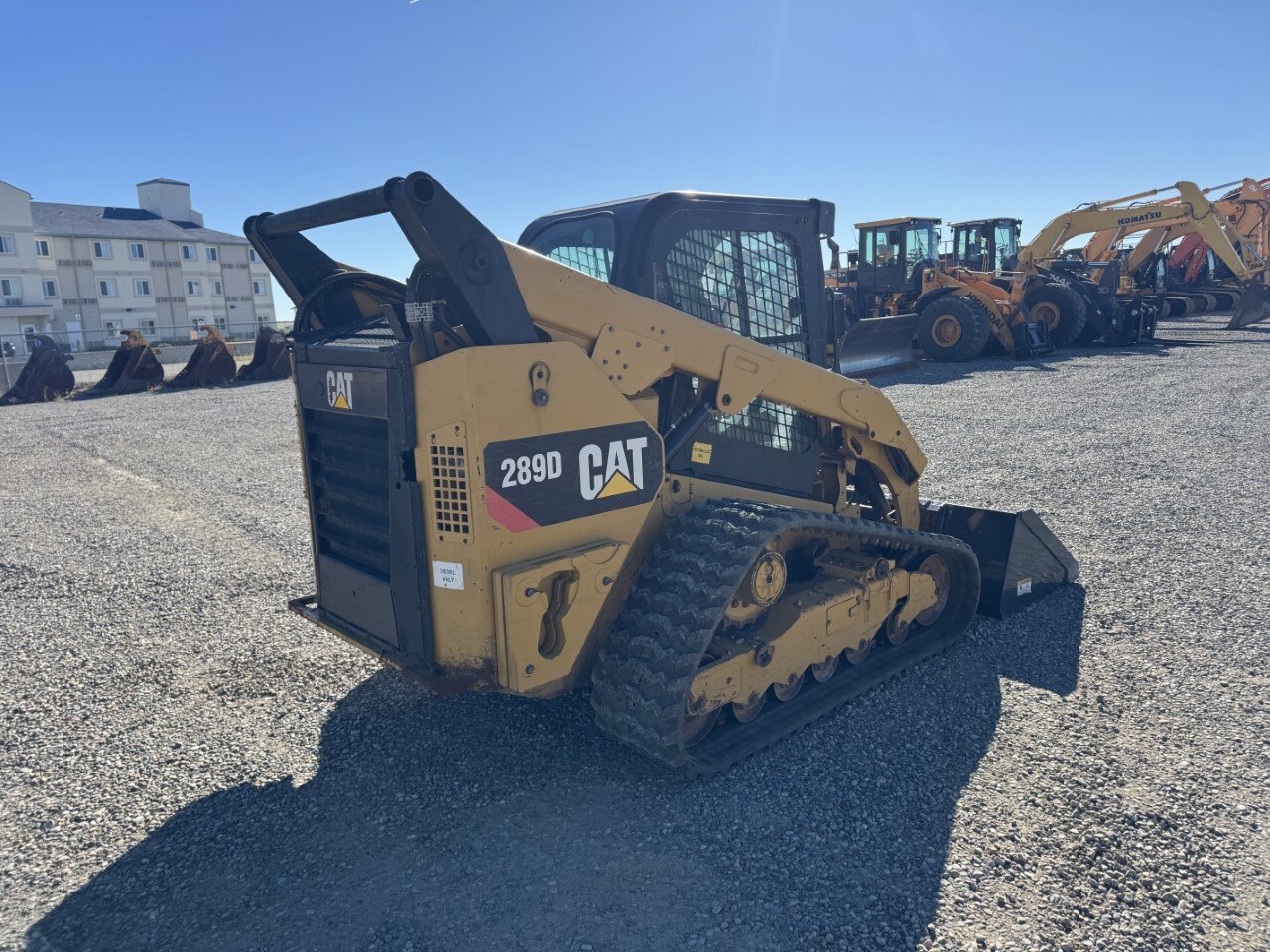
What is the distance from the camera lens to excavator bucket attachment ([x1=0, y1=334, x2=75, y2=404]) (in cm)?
2080

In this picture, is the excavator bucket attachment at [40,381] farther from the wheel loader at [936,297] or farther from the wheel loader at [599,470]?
the wheel loader at [599,470]

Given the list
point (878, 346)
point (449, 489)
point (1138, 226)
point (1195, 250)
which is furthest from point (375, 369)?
point (1195, 250)

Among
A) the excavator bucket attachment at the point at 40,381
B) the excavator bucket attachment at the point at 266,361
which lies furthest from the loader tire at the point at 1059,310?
the excavator bucket attachment at the point at 40,381

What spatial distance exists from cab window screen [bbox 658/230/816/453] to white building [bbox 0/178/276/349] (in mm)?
43797

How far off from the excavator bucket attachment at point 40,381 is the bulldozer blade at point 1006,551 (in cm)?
2230

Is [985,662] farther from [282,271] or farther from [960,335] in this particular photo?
[960,335]

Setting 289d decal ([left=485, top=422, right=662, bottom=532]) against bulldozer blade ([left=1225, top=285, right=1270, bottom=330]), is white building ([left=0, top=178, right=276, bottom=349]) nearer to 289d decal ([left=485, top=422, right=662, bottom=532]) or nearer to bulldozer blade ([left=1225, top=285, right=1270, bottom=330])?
bulldozer blade ([left=1225, top=285, right=1270, bottom=330])

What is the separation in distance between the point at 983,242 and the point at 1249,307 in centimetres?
780

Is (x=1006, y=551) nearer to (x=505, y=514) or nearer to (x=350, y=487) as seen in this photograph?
(x=505, y=514)

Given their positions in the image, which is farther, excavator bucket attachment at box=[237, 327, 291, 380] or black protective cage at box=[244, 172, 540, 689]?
excavator bucket attachment at box=[237, 327, 291, 380]

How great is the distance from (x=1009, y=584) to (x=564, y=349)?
356 cm

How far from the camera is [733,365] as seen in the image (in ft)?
13.3

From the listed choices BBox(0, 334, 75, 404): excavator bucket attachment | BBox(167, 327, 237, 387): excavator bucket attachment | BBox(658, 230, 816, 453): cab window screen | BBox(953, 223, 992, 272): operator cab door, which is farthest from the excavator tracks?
BBox(953, 223, 992, 272): operator cab door

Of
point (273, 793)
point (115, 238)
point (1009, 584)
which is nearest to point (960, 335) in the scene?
point (1009, 584)
